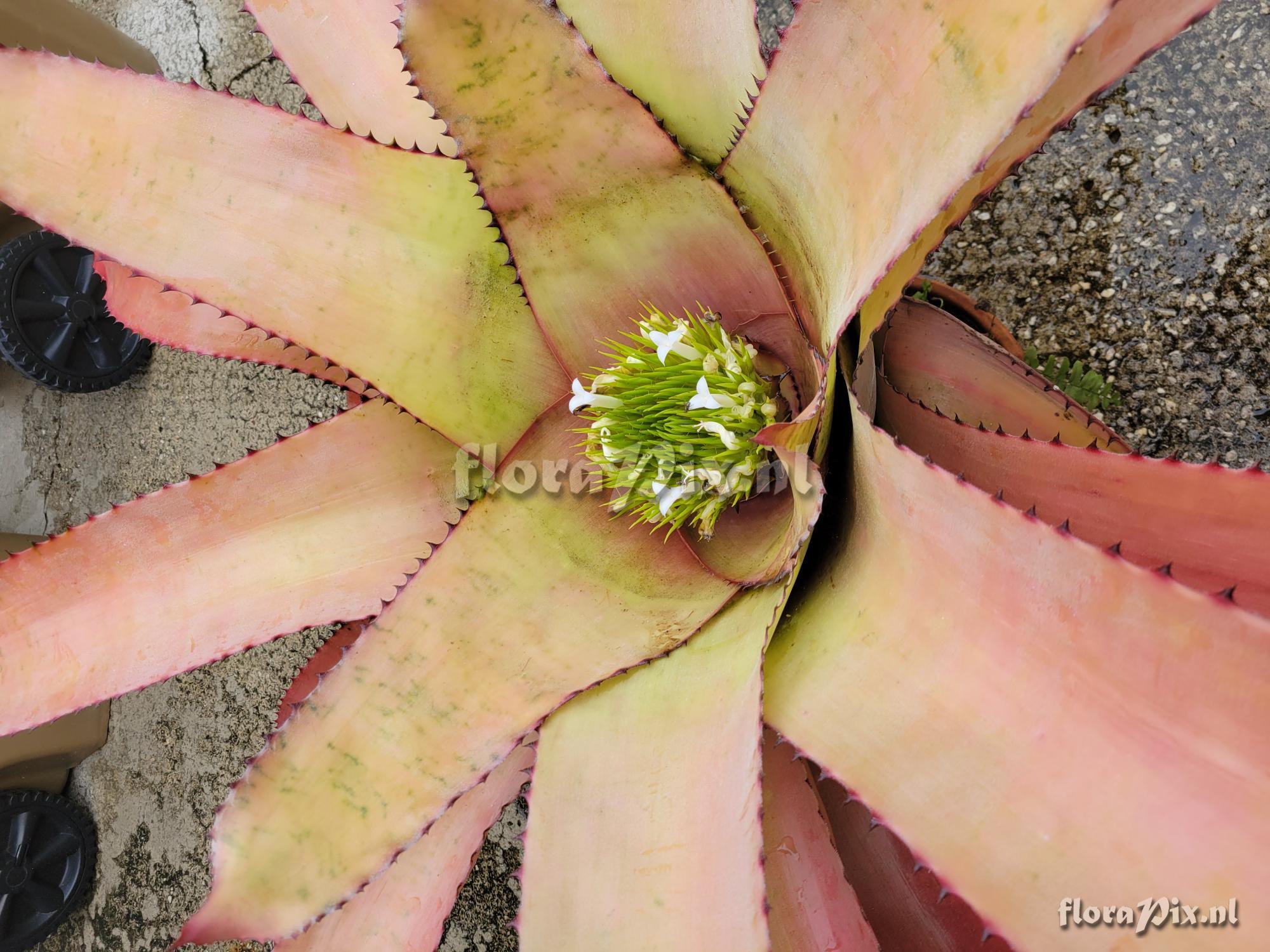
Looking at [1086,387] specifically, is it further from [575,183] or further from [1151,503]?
[575,183]

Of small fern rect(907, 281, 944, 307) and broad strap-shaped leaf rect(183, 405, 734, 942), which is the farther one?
small fern rect(907, 281, 944, 307)

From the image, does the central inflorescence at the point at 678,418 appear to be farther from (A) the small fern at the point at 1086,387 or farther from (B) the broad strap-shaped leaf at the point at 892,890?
(A) the small fern at the point at 1086,387

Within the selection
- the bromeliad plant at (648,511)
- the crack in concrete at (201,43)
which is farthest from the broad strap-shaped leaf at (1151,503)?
the crack in concrete at (201,43)

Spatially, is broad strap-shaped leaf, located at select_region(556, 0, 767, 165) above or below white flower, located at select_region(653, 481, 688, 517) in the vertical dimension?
above

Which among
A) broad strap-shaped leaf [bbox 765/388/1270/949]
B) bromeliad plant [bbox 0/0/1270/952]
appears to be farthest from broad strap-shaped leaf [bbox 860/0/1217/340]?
broad strap-shaped leaf [bbox 765/388/1270/949]

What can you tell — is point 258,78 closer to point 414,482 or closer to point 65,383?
point 65,383

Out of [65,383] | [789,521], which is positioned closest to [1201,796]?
[789,521]

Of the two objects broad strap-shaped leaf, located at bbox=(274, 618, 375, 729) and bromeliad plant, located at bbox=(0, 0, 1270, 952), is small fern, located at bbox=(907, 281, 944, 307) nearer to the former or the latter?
bromeliad plant, located at bbox=(0, 0, 1270, 952)
